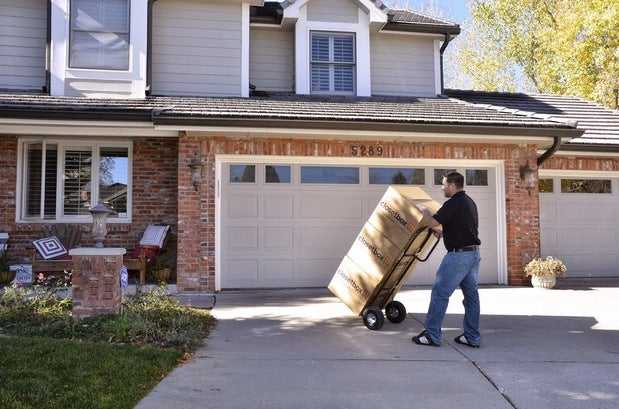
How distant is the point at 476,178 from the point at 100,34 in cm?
788

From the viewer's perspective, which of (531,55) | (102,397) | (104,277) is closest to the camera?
(102,397)

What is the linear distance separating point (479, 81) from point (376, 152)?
1663 cm

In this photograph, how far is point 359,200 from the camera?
9.39m

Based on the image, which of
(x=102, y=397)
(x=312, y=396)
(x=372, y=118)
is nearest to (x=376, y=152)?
(x=372, y=118)

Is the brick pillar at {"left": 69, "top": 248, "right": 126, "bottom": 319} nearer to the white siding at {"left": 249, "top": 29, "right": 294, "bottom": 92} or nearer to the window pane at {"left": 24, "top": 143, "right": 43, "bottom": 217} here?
the window pane at {"left": 24, "top": 143, "right": 43, "bottom": 217}

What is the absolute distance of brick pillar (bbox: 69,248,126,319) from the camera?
595 centimetres

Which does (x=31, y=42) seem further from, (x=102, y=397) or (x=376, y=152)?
(x=102, y=397)

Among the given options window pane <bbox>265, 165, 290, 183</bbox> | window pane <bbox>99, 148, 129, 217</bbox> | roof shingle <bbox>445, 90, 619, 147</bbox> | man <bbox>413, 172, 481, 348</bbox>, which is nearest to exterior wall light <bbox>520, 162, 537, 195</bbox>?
roof shingle <bbox>445, 90, 619, 147</bbox>

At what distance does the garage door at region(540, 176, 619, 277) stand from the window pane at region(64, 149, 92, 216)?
362 inches

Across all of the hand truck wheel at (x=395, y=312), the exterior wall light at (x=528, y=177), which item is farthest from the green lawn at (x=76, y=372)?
the exterior wall light at (x=528, y=177)

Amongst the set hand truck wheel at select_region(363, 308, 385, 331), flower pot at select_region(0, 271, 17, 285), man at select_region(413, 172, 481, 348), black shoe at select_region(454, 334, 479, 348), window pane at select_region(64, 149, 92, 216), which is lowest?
Result: black shoe at select_region(454, 334, 479, 348)

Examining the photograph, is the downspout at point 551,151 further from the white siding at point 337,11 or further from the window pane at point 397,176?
the white siding at point 337,11

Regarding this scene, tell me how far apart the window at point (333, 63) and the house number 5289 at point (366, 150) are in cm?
268

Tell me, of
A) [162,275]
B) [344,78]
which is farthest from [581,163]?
[162,275]
